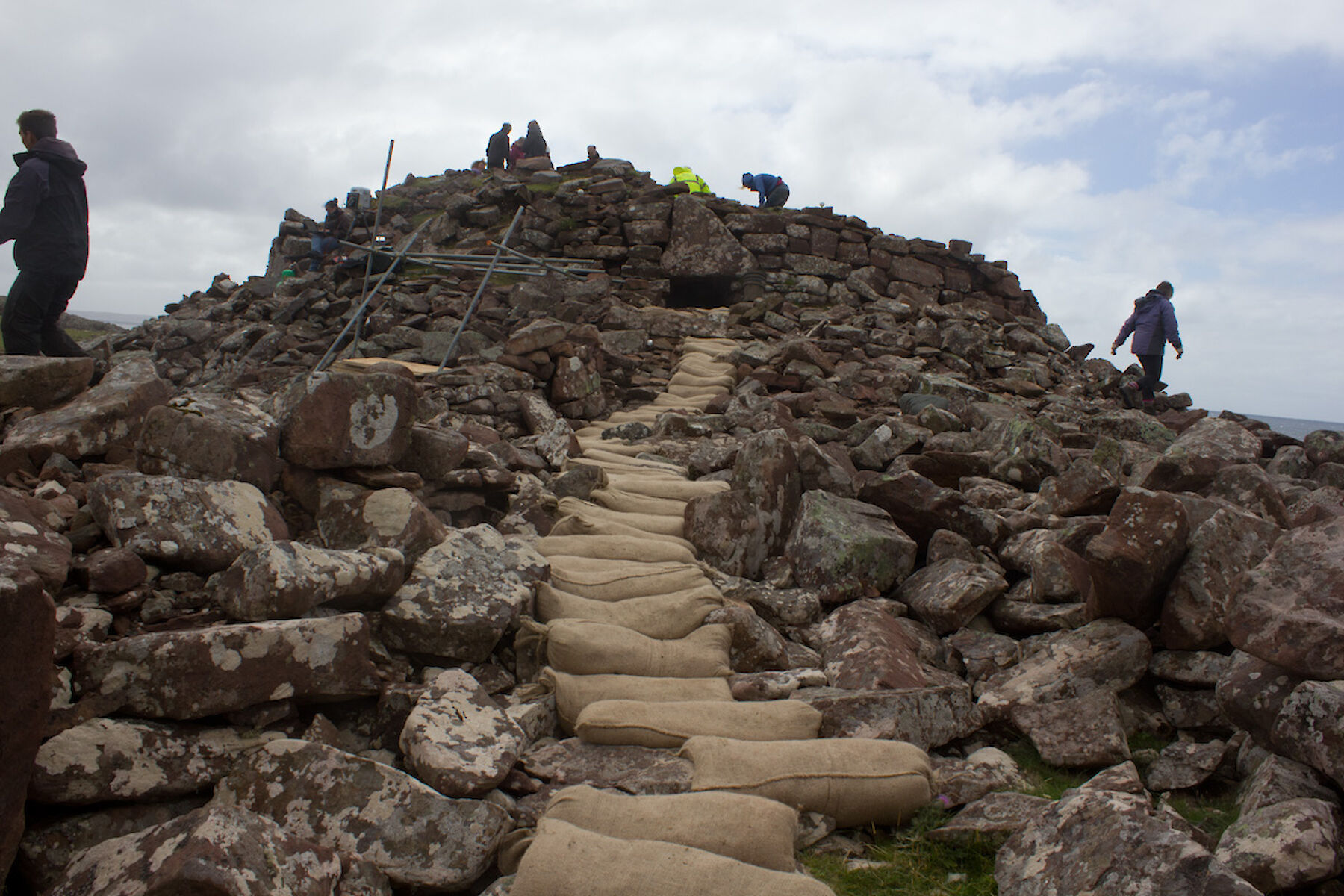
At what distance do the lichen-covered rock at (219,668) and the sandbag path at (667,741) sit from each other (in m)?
1.03

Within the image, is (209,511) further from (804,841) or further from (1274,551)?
(1274,551)

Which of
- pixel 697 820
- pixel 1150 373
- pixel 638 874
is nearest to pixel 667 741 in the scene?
pixel 697 820

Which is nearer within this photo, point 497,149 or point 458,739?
point 458,739

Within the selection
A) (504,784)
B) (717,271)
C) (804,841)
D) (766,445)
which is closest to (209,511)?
(504,784)

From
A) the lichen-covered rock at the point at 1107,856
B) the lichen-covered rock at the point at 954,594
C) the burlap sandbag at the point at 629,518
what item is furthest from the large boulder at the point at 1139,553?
the burlap sandbag at the point at 629,518

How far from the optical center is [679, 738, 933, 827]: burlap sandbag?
120 inches

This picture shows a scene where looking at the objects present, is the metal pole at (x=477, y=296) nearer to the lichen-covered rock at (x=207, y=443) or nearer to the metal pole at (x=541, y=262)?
the metal pole at (x=541, y=262)

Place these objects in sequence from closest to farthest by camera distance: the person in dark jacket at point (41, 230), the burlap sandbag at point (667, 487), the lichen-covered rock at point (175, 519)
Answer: the lichen-covered rock at point (175, 519) < the person in dark jacket at point (41, 230) < the burlap sandbag at point (667, 487)

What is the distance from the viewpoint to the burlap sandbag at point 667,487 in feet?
20.4

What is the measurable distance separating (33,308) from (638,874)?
244 inches

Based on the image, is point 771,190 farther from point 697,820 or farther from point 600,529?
point 697,820

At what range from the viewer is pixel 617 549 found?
5.24 metres

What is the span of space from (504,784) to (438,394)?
17.6 ft

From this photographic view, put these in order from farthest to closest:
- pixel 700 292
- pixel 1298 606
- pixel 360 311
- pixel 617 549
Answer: pixel 700 292 < pixel 360 311 < pixel 617 549 < pixel 1298 606
